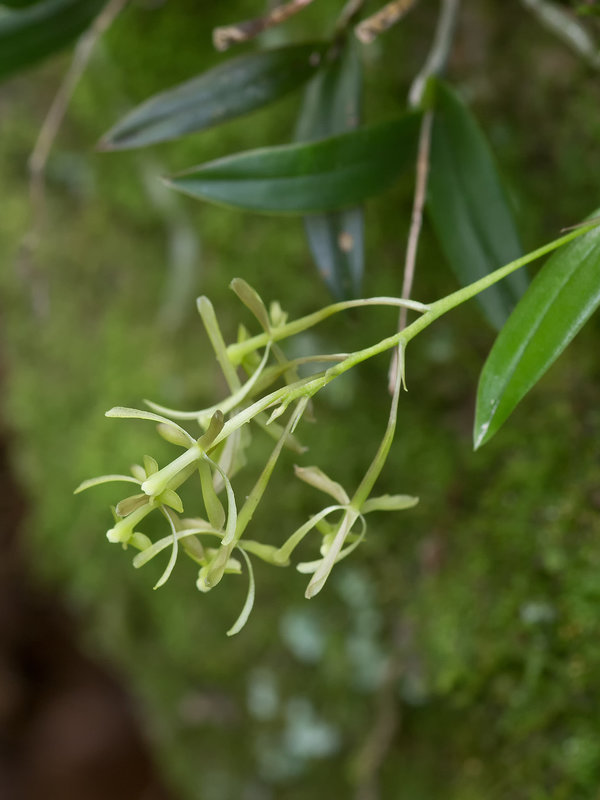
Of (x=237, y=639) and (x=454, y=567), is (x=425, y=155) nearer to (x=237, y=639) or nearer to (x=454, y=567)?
(x=454, y=567)

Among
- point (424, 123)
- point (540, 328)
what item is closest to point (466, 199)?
point (424, 123)

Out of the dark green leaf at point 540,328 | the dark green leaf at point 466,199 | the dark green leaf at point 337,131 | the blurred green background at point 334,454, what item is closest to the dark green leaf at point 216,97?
the dark green leaf at point 337,131

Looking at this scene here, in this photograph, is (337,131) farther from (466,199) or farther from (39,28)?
(39,28)

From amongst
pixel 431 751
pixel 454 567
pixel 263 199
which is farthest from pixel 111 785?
pixel 263 199

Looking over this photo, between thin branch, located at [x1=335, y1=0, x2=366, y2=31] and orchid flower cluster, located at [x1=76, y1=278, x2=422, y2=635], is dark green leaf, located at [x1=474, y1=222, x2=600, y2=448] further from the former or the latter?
thin branch, located at [x1=335, y1=0, x2=366, y2=31]

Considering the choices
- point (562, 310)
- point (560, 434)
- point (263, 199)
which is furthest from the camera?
point (560, 434)

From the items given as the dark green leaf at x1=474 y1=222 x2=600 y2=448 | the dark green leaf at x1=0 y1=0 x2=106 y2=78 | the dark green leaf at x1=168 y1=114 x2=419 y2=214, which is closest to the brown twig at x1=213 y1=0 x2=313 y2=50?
the dark green leaf at x1=168 y1=114 x2=419 y2=214
